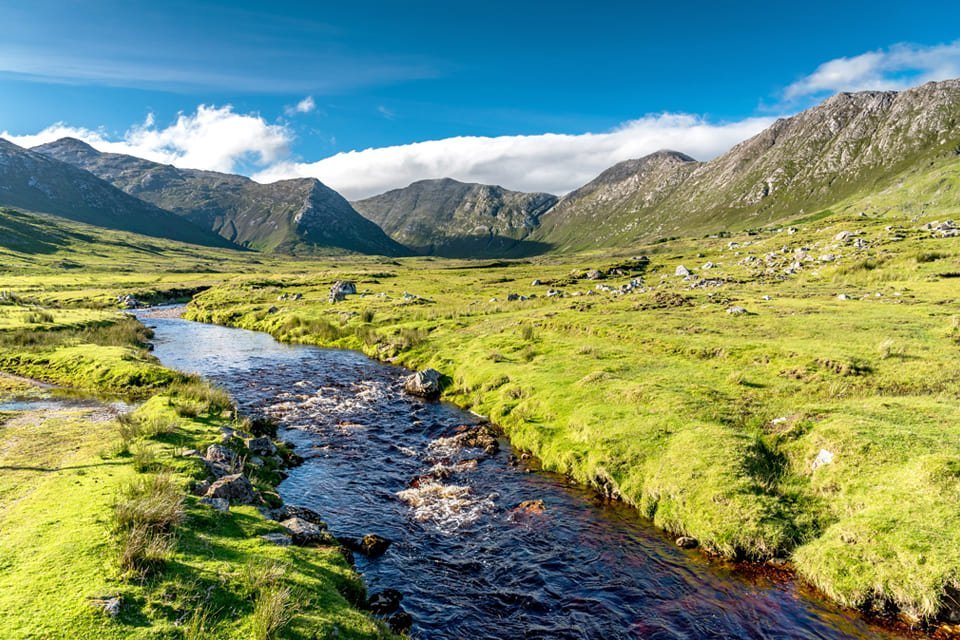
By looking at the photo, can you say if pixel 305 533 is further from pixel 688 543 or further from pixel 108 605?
pixel 688 543

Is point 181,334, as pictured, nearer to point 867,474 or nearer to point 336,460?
point 336,460

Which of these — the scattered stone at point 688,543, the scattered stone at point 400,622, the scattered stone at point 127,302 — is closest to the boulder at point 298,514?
the scattered stone at point 400,622

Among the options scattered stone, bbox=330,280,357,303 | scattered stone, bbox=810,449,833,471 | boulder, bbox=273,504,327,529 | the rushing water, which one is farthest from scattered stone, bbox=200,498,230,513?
scattered stone, bbox=330,280,357,303

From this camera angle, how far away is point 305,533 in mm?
17406

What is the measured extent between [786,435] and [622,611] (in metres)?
13.5

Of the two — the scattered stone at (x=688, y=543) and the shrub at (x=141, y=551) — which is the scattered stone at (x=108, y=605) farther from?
the scattered stone at (x=688, y=543)

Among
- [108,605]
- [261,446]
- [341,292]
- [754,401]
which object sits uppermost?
[341,292]

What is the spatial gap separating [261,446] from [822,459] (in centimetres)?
2902

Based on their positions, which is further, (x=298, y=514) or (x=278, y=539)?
(x=298, y=514)

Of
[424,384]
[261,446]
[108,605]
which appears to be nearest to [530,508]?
[261,446]

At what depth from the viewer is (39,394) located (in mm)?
32719

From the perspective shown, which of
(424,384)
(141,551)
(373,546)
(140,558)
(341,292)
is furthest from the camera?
(341,292)

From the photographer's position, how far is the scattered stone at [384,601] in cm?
1531

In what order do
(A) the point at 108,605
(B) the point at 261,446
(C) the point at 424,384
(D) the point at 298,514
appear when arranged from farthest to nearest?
1. (C) the point at 424,384
2. (B) the point at 261,446
3. (D) the point at 298,514
4. (A) the point at 108,605
